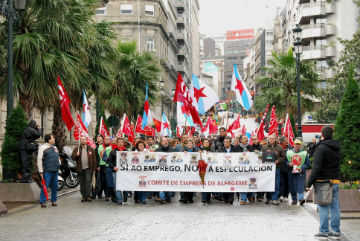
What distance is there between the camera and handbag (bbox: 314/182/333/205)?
9.72 m

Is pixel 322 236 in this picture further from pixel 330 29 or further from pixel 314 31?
pixel 314 31

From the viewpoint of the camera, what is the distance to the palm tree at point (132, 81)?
36.5 m

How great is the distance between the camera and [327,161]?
9.88 meters

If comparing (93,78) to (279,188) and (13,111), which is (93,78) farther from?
(279,188)

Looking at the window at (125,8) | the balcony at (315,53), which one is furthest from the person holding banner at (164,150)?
the window at (125,8)

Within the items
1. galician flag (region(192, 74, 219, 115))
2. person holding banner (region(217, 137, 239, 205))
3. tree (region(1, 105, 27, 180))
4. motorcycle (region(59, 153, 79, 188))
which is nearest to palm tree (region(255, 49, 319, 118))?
galician flag (region(192, 74, 219, 115))

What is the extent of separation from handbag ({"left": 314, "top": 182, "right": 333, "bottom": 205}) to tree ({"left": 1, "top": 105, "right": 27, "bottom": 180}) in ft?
29.3

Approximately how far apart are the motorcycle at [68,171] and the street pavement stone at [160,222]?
5.56 meters

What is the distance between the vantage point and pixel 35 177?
16.3m

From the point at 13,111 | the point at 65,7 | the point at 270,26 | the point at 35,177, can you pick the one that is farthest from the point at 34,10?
the point at 270,26

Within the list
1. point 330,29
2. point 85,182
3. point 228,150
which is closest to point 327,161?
point 228,150

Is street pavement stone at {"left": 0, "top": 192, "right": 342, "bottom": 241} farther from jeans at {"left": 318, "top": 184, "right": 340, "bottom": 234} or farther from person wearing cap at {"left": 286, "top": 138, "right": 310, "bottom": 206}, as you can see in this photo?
person wearing cap at {"left": 286, "top": 138, "right": 310, "bottom": 206}

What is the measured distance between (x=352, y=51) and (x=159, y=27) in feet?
108

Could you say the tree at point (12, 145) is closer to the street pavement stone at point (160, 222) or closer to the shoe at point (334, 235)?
the street pavement stone at point (160, 222)
